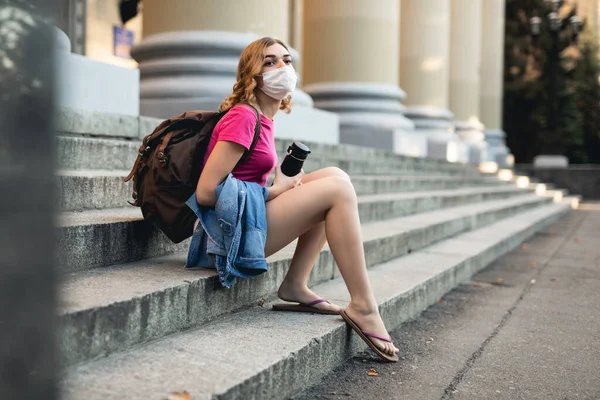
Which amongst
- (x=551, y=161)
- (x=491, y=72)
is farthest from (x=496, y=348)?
(x=551, y=161)

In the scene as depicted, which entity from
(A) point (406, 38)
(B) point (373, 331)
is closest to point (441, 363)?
(B) point (373, 331)

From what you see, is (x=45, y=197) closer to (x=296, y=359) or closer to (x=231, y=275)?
(x=296, y=359)

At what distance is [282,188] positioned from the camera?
2.99m

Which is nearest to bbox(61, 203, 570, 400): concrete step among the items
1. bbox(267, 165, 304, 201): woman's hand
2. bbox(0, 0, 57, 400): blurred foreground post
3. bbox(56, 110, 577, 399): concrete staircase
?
bbox(56, 110, 577, 399): concrete staircase

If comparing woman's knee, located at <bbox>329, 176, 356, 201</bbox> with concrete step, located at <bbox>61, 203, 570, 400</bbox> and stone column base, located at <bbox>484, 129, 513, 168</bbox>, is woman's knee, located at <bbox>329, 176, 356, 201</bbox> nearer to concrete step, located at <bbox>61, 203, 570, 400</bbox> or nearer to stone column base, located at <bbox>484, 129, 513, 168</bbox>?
concrete step, located at <bbox>61, 203, 570, 400</bbox>

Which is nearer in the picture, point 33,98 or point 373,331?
point 33,98

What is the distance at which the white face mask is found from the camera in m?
3.00

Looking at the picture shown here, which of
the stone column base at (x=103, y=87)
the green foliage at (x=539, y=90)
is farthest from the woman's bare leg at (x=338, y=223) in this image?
the green foliage at (x=539, y=90)

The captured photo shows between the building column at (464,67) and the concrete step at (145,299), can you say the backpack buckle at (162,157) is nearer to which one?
the concrete step at (145,299)

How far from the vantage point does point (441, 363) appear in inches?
122

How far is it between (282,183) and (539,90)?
31069 mm

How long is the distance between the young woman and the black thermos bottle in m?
0.05

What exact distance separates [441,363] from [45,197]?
101 inches

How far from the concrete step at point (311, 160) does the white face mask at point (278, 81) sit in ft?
3.12
